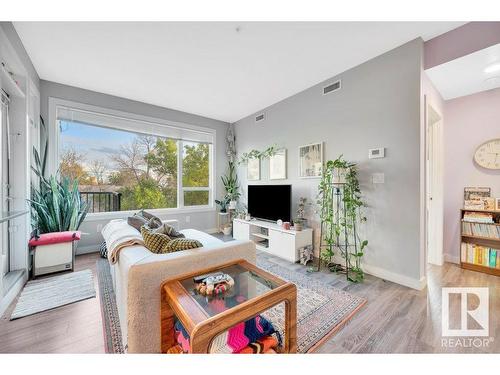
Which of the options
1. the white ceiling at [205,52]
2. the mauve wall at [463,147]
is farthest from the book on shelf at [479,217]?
the white ceiling at [205,52]

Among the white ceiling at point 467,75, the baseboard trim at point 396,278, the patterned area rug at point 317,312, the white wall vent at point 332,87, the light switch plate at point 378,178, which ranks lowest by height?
the patterned area rug at point 317,312

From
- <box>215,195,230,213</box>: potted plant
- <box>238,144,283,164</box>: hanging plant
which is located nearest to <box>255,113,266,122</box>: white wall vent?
<box>238,144,283,164</box>: hanging plant

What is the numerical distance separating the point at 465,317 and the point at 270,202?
2.47 meters

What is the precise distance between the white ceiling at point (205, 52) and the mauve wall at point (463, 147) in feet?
4.42

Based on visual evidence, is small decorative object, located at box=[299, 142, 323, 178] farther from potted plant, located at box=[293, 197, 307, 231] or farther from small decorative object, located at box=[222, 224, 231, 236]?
small decorative object, located at box=[222, 224, 231, 236]

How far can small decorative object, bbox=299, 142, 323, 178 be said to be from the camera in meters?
2.99

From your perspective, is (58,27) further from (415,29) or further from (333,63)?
(415,29)

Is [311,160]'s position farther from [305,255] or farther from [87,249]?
[87,249]

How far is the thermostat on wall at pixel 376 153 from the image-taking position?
7.62ft

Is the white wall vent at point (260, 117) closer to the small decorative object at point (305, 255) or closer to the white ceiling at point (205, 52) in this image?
the white ceiling at point (205, 52)

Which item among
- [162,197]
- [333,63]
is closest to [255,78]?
[333,63]

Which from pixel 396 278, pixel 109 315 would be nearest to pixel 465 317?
pixel 396 278

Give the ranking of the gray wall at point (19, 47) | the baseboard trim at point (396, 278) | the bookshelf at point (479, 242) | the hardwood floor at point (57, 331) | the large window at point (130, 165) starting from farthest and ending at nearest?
the large window at point (130, 165) → the bookshelf at point (479, 242) → the baseboard trim at point (396, 278) → the gray wall at point (19, 47) → the hardwood floor at point (57, 331)

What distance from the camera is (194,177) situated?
4.49 metres
